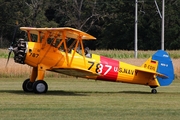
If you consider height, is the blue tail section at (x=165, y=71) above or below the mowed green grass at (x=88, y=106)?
above

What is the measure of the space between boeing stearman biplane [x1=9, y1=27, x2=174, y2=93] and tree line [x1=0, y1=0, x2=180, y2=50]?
43.6 meters

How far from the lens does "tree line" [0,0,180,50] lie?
67125 millimetres

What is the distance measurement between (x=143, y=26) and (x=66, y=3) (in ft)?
37.6

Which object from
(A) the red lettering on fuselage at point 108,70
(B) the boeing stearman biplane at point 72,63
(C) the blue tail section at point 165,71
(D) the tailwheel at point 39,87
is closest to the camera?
(D) the tailwheel at point 39,87

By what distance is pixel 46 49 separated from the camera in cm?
2011

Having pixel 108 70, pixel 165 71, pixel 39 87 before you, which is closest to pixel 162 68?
pixel 165 71

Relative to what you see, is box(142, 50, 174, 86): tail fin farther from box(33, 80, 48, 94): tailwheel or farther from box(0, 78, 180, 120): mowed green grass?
box(33, 80, 48, 94): tailwheel

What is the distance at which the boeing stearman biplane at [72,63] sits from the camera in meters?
19.7

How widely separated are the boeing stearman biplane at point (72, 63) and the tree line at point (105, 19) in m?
43.6

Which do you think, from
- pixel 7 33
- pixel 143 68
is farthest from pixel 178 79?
pixel 7 33

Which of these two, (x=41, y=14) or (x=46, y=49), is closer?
(x=46, y=49)

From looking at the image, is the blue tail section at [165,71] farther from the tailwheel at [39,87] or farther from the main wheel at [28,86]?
the main wheel at [28,86]

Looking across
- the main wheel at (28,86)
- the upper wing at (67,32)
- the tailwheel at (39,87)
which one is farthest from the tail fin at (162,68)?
the main wheel at (28,86)

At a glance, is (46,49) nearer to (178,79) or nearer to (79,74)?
(79,74)
